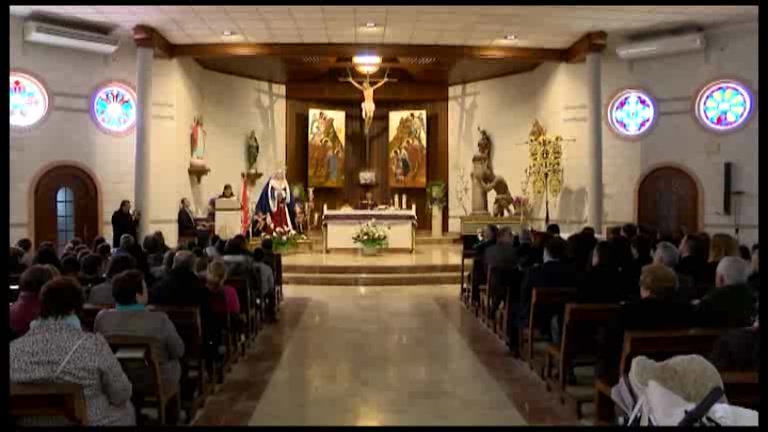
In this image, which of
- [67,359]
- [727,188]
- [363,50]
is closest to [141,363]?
[67,359]

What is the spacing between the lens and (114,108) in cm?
1414

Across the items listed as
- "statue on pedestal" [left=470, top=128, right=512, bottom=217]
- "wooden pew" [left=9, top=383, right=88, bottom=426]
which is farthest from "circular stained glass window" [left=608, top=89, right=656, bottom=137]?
"wooden pew" [left=9, top=383, right=88, bottom=426]

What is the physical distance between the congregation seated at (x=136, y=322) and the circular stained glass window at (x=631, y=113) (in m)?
11.8

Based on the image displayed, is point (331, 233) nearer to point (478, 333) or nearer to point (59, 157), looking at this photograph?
point (59, 157)

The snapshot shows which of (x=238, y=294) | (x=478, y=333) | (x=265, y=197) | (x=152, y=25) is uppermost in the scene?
(x=152, y=25)

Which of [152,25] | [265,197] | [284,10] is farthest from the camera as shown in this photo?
[265,197]

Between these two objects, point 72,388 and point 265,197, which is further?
point 265,197

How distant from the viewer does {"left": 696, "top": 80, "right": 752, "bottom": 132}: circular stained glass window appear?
13211 mm

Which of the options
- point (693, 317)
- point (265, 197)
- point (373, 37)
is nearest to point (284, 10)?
point (373, 37)

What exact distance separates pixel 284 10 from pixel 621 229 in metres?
6.35

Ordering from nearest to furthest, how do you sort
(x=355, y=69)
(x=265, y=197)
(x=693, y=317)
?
1. (x=693, y=317)
2. (x=265, y=197)
3. (x=355, y=69)

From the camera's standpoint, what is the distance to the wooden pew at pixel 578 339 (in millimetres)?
5234

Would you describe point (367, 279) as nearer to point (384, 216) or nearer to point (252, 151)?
point (384, 216)

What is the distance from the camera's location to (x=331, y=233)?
582 inches
